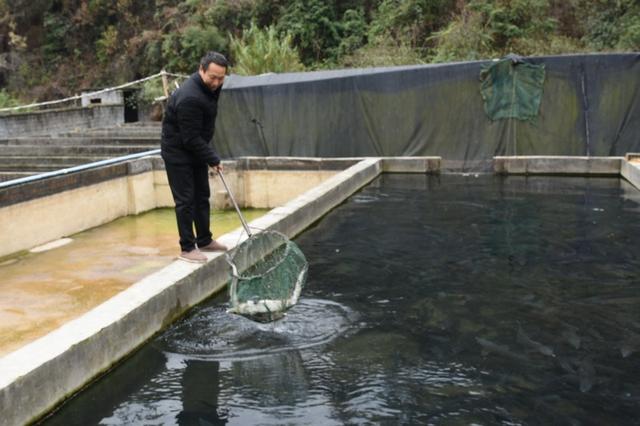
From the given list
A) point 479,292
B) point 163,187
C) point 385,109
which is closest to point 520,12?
point 385,109

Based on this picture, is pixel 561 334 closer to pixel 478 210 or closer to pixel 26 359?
pixel 26 359

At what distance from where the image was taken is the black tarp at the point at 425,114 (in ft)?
42.3

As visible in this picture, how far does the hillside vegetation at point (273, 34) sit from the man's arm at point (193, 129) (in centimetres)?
1294

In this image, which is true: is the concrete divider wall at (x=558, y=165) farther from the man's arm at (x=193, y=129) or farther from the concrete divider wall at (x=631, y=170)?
the man's arm at (x=193, y=129)

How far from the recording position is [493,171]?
43.6 feet

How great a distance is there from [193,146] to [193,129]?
144 mm

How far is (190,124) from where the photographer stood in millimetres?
6203

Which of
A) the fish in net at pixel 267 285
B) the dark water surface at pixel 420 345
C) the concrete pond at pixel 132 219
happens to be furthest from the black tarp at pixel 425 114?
the fish in net at pixel 267 285

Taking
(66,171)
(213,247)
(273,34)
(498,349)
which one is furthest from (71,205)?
(273,34)

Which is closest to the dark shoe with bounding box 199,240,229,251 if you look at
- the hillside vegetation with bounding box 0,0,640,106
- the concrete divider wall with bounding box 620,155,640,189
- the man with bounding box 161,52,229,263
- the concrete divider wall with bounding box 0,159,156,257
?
the man with bounding box 161,52,229,263

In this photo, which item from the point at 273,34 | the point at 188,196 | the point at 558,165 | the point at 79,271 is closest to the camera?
the point at 188,196

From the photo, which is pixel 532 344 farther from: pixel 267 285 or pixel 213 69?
pixel 213 69

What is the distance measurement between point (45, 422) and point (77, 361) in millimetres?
431

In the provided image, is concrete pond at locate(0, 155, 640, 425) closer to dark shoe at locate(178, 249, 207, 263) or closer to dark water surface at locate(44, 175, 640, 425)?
dark shoe at locate(178, 249, 207, 263)
